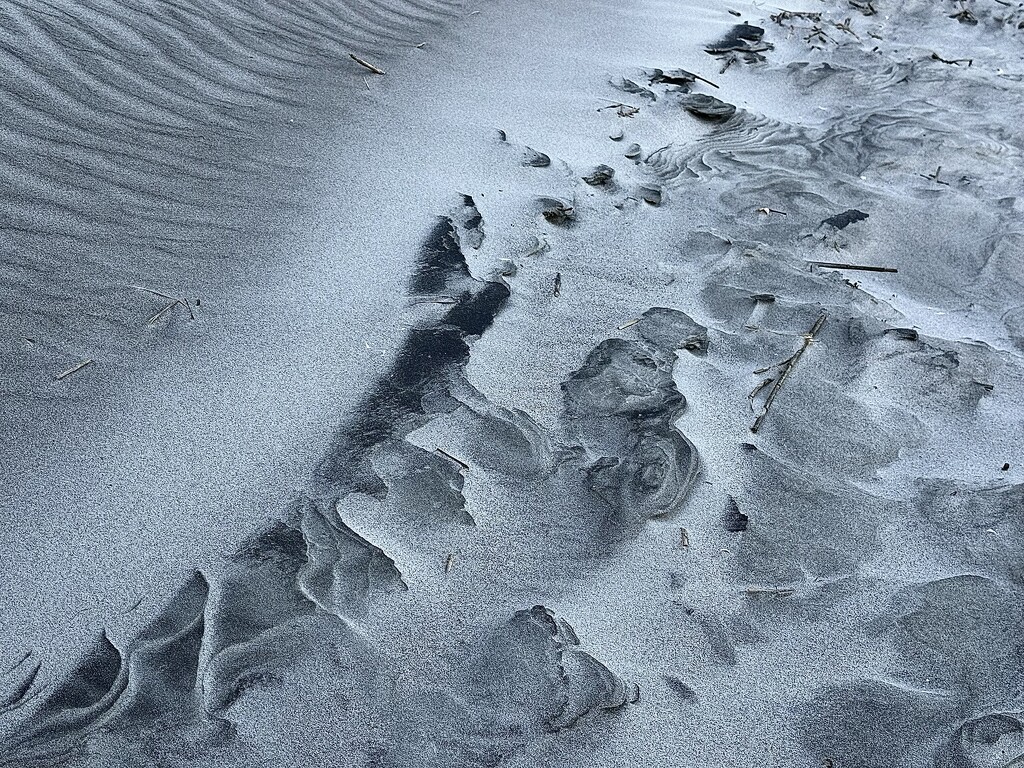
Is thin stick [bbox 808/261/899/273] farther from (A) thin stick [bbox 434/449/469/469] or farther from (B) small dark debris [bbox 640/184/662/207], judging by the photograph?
(A) thin stick [bbox 434/449/469/469]

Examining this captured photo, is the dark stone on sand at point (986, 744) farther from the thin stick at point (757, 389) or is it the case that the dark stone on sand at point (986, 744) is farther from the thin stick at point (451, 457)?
the thin stick at point (451, 457)

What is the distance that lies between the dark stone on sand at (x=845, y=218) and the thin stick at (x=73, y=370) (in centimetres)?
263

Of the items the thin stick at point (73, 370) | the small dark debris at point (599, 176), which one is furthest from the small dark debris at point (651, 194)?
the thin stick at point (73, 370)

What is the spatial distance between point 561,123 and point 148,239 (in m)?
1.90

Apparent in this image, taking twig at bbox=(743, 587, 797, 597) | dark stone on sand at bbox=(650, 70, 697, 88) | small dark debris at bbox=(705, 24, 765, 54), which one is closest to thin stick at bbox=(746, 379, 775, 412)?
twig at bbox=(743, 587, 797, 597)

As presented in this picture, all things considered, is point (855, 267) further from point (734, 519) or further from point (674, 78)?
point (674, 78)

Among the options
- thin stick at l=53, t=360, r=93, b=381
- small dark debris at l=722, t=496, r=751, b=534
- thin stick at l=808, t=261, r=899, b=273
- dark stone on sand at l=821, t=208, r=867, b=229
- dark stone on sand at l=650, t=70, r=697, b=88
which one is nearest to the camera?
small dark debris at l=722, t=496, r=751, b=534

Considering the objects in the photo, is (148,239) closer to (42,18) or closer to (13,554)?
(13,554)

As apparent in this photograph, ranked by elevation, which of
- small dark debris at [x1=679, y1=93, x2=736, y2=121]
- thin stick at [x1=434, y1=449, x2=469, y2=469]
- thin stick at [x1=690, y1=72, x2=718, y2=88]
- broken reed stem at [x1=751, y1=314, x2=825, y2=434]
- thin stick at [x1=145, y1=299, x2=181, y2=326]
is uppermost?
thin stick at [x1=690, y1=72, x2=718, y2=88]

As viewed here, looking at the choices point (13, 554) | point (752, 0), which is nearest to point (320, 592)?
point (13, 554)

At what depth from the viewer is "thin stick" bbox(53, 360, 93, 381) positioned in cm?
245

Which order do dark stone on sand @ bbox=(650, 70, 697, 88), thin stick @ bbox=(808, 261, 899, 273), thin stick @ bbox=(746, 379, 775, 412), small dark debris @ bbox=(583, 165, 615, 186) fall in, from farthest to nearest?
dark stone on sand @ bbox=(650, 70, 697, 88)
small dark debris @ bbox=(583, 165, 615, 186)
thin stick @ bbox=(808, 261, 899, 273)
thin stick @ bbox=(746, 379, 775, 412)

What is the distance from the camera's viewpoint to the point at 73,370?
2.47 meters

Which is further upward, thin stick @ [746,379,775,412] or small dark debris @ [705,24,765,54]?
small dark debris @ [705,24,765,54]
